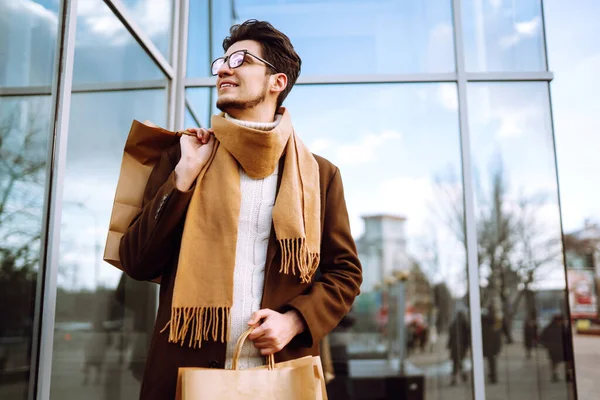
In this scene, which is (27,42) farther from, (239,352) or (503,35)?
(503,35)

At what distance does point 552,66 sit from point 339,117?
1.83 metres

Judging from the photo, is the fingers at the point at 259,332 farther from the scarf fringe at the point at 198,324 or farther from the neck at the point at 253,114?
the neck at the point at 253,114

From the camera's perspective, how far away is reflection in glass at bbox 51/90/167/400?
8.56 feet

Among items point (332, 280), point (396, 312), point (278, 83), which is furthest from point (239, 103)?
point (396, 312)

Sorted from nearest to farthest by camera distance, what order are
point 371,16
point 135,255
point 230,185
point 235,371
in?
point 235,371 < point 135,255 < point 230,185 < point 371,16

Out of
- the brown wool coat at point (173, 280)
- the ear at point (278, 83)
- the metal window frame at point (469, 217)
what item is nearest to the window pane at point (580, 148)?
the metal window frame at point (469, 217)

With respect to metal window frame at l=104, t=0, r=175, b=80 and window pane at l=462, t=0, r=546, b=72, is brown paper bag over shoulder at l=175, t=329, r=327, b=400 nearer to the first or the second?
metal window frame at l=104, t=0, r=175, b=80


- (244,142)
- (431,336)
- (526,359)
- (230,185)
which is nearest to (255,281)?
(230,185)

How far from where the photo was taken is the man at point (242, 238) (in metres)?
1.67

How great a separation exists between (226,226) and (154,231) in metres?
0.22

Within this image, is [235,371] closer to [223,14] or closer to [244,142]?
[244,142]

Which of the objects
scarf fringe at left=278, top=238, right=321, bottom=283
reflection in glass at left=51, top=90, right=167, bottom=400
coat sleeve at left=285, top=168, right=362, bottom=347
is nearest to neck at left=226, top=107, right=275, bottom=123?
coat sleeve at left=285, top=168, right=362, bottom=347

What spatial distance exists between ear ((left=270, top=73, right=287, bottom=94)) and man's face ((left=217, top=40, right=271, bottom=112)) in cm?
4

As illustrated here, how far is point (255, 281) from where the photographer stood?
1774mm
